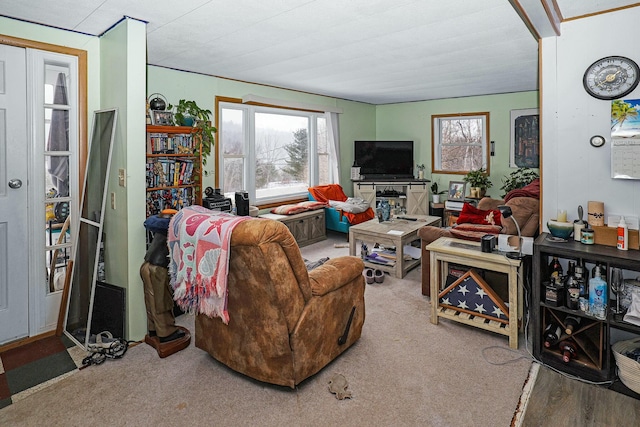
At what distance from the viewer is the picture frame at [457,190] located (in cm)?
688

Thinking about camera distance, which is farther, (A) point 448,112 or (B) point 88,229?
(A) point 448,112

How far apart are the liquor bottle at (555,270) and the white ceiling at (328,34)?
158cm

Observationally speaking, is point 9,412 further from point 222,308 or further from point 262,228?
point 262,228

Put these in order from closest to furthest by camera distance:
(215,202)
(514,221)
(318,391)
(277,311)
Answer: (277,311), (318,391), (514,221), (215,202)

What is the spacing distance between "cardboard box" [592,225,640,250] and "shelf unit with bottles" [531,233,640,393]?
5 centimetres

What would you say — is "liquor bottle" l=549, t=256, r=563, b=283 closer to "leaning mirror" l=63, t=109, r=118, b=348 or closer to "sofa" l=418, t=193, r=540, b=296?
"sofa" l=418, t=193, r=540, b=296

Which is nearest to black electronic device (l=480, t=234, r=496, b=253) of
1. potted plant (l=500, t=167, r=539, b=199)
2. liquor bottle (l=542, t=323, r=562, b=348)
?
liquor bottle (l=542, t=323, r=562, b=348)

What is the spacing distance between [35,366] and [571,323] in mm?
3615

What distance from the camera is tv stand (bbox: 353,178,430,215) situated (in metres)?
7.03

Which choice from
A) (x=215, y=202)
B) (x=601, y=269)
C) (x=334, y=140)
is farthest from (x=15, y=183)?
(x=334, y=140)

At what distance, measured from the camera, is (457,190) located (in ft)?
22.8

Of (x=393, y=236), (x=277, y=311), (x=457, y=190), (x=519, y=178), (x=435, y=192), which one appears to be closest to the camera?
(x=277, y=311)

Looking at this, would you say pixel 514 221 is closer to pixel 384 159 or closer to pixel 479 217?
pixel 479 217

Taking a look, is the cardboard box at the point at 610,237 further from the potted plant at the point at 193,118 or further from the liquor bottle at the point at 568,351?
the potted plant at the point at 193,118
